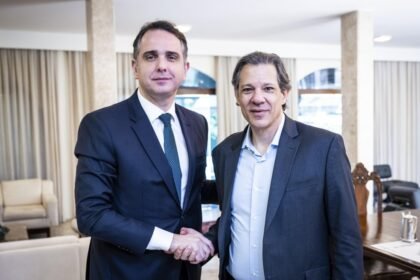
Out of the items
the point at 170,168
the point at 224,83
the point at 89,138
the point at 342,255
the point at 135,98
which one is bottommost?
the point at 342,255

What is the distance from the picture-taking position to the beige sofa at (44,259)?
271 centimetres

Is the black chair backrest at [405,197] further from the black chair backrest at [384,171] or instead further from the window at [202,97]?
the window at [202,97]

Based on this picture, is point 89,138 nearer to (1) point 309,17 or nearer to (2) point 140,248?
(2) point 140,248

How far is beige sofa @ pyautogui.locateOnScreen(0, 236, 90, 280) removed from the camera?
8.88 feet

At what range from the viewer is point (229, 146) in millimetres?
1600

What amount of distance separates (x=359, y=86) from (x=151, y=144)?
379cm

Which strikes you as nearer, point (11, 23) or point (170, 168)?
point (170, 168)

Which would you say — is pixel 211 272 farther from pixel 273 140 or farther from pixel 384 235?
pixel 273 140

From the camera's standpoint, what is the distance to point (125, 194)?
1459mm

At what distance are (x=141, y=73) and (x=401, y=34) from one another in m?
6.20

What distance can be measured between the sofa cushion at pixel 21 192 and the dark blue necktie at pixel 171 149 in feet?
16.0

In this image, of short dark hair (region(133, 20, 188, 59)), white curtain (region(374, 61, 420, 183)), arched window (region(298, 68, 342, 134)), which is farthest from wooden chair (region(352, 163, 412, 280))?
white curtain (region(374, 61, 420, 183))

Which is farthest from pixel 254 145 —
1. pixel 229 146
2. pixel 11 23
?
Result: pixel 11 23

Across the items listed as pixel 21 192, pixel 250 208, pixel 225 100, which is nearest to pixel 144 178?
pixel 250 208
